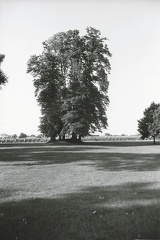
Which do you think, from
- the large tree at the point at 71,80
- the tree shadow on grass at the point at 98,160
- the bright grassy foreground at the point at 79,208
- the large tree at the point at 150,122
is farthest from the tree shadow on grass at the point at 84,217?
the large tree at the point at 150,122

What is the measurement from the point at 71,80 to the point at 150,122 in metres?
26.1

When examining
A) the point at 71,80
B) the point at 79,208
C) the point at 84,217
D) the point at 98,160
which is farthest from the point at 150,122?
the point at 84,217

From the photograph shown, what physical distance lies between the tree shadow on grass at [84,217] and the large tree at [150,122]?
4650 centimetres

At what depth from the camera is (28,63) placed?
43.2 m

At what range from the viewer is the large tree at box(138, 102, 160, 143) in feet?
172

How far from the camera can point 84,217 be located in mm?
6145

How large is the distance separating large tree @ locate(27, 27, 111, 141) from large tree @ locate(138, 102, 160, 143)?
15303mm

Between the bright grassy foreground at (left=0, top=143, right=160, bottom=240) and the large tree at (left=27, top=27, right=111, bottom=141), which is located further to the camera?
the large tree at (left=27, top=27, right=111, bottom=141)

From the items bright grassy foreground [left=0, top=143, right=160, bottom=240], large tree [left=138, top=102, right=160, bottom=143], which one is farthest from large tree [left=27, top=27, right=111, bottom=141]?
bright grassy foreground [left=0, top=143, right=160, bottom=240]

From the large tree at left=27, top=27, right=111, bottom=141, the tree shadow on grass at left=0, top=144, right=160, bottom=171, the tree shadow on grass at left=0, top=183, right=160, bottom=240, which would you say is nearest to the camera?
the tree shadow on grass at left=0, top=183, right=160, bottom=240

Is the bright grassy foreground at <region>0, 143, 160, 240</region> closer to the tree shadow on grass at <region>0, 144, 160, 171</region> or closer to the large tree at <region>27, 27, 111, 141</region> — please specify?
the tree shadow on grass at <region>0, 144, 160, 171</region>

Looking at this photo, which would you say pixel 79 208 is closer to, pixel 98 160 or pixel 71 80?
pixel 98 160

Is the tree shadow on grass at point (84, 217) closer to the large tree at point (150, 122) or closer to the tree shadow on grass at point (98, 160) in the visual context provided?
the tree shadow on grass at point (98, 160)

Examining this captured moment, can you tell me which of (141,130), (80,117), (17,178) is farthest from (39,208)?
(141,130)
